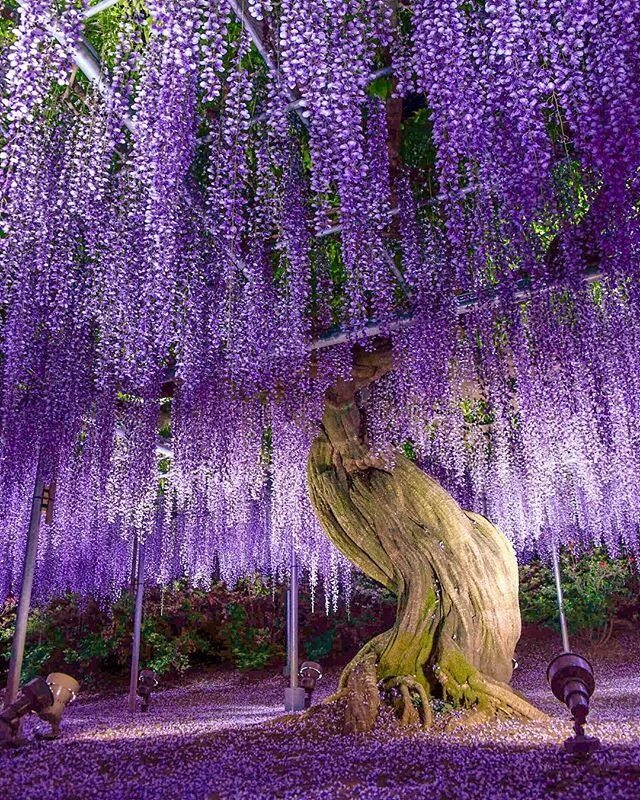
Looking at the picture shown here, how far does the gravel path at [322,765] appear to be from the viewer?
277 cm

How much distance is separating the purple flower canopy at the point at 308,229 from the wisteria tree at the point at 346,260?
0.06 ft

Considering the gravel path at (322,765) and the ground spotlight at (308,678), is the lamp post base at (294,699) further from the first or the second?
the gravel path at (322,765)

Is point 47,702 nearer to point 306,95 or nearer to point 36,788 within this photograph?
point 36,788

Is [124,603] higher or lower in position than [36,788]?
higher

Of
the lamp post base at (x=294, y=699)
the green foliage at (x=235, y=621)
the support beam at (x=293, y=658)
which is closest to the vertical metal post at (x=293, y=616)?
the support beam at (x=293, y=658)

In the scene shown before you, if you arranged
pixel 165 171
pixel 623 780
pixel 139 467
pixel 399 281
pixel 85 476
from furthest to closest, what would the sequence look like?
pixel 85 476
pixel 139 467
pixel 399 281
pixel 165 171
pixel 623 780

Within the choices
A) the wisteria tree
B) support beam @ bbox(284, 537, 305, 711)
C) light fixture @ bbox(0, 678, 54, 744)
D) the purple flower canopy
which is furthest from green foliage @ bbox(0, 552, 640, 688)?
light fixture @ bbox(0, 678, 54, 744)

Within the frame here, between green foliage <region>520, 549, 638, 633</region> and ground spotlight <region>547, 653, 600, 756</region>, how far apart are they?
782 cm

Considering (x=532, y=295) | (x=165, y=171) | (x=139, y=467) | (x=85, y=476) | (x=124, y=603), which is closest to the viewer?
(x=165, y=171)

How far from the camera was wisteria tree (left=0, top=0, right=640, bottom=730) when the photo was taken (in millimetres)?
2738

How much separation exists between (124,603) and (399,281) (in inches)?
336

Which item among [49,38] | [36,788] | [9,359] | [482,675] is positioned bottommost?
[36,788]

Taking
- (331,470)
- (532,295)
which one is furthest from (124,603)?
(532,295)

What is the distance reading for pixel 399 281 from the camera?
15.3 feet
